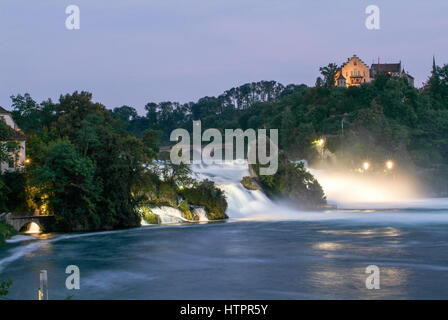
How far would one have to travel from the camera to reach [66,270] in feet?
70.5

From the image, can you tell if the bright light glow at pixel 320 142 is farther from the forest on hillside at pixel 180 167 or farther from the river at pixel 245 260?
the river at pixel 245 260

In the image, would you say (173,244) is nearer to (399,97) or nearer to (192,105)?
(399,97)

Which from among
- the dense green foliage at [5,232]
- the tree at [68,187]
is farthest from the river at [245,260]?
the tree at [68,187]

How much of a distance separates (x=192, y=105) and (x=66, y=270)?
414 feet

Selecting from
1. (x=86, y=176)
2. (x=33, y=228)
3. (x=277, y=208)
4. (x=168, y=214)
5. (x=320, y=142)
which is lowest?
(x=33, y=228)

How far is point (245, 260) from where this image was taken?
23797 mm

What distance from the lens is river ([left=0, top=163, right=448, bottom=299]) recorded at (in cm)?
1825

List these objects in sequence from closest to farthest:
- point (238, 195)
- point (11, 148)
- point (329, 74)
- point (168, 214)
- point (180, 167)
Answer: point (11, 148), point (168, 214), point (180, 167), point (238, 195), point (329, 74)

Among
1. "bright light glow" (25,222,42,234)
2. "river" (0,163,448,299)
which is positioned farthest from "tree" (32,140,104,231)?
"river" (0,163,448,299)

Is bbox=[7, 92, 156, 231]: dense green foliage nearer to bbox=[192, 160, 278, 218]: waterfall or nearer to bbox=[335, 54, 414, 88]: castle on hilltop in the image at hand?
bbox=[192, 160, 278, 218]: waterfall

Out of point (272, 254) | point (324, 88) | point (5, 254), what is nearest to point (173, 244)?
point (272, 254)

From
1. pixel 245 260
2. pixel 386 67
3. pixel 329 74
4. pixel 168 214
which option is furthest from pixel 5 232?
pixel 386 67

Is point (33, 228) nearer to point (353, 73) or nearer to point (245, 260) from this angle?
point (245, 260)

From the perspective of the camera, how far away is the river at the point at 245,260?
1825cm
